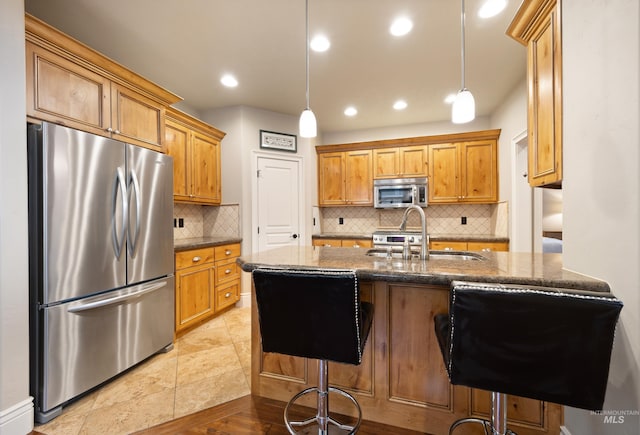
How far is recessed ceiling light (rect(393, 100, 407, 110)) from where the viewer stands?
3.75 meters

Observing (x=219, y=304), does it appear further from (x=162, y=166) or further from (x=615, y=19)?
(x=615, y=19)

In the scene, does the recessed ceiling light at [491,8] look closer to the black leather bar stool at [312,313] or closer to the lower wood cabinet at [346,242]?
the black leather bar stool at [312,313]

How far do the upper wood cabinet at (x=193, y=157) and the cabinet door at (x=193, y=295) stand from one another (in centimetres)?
87

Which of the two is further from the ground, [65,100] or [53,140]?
[65,100]

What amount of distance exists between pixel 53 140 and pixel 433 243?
3.94 metres

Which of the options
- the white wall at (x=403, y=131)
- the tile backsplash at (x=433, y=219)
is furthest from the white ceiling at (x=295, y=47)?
the tile backsplash at (x=433, y=219)

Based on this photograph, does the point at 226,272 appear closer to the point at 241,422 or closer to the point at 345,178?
the point at 241,422

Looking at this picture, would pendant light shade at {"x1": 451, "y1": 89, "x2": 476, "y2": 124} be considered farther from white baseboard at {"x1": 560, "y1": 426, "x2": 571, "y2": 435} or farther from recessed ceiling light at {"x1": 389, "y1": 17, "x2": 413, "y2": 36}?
white baseboard at {"x1": 560, "y1": 426, "x2": 571, "y2": 435}

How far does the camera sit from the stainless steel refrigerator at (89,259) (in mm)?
1663

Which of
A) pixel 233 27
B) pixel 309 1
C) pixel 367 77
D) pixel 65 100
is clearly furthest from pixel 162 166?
pixel 367 77

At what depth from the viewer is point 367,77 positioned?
3.05m

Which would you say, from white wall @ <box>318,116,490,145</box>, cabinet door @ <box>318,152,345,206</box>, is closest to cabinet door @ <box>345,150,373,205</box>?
cabinet door @ <box>318,152,345,206</box>

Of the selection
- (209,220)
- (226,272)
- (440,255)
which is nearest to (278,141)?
(209,220)

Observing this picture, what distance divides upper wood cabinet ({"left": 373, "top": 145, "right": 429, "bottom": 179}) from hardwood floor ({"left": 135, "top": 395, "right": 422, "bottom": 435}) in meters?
3.49
